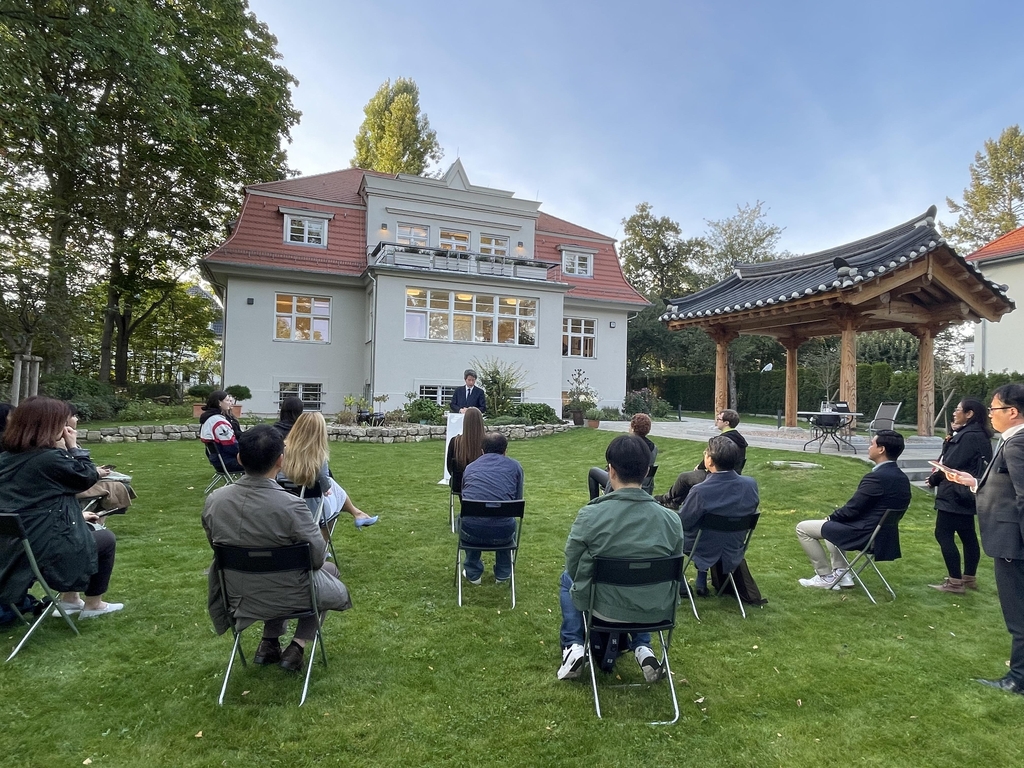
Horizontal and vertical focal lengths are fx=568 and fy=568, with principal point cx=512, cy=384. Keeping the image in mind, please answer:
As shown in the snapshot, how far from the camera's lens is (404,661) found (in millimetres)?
3115

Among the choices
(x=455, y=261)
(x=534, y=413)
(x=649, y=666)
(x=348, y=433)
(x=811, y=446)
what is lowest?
(x=649, y=666)

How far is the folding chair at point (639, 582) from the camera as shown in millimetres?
2574

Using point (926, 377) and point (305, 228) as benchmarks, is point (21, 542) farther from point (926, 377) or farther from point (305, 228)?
point (305, 228)

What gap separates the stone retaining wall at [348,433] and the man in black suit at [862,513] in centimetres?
784

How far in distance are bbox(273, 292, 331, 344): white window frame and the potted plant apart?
28.2 feet

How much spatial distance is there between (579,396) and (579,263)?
6086 mm

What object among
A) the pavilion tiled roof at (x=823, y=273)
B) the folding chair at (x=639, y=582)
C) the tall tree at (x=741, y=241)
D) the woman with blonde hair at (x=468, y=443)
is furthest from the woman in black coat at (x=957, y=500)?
the tall tree at (x=741, y=241)

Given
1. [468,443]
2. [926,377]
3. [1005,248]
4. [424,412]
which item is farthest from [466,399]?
[1005,248]

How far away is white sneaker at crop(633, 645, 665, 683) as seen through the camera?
9.53ft

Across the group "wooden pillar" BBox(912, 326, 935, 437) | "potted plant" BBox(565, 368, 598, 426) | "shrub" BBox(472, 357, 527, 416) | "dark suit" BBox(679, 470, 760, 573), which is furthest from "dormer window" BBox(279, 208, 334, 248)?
"dark suit" BBox(679, 470, 760, 573)

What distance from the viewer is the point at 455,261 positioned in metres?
18.8

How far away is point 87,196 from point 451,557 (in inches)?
761

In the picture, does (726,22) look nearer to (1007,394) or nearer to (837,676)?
(1007,394)

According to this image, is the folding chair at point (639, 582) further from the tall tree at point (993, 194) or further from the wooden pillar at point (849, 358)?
the tall tree at point (993, 194)
